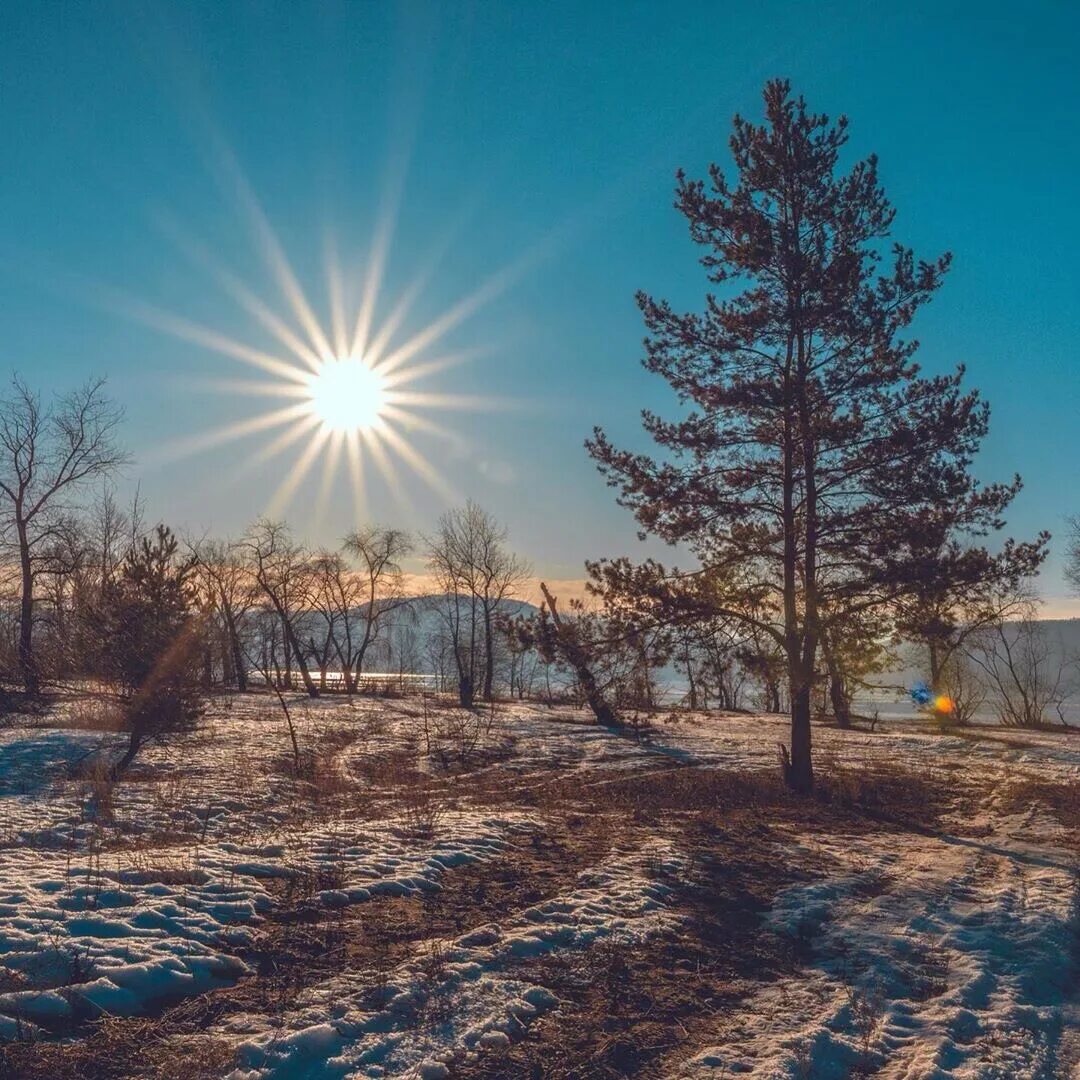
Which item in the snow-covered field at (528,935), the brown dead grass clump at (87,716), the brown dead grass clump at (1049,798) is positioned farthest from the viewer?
the brown dead grass clump at (87,716)

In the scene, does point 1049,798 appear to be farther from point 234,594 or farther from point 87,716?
point 234,594

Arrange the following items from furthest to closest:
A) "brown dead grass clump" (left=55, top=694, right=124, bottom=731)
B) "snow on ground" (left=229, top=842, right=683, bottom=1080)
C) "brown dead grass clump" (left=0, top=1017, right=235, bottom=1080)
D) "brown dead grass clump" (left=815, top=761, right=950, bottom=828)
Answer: "brown dead grass clump" (left=55, top=694, right=124, bottom=731) → "brown dead grass clump" (left=815, top=761, right=950, bottom=828) → "snow on ground" (left=229, top=842, right=683, bottom=1080) → "brown dead grass clump" (left=0, top=1017, right=235, bottom=1080)

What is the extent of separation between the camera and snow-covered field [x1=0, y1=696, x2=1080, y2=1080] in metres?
4.81

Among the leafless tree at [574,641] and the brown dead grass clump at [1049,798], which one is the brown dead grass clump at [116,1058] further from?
the brown dead grass clump at [1049,798]

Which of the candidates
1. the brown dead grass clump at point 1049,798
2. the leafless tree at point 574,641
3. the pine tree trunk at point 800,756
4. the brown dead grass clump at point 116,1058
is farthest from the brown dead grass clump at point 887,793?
the brown dead grass clump at point 116,1058

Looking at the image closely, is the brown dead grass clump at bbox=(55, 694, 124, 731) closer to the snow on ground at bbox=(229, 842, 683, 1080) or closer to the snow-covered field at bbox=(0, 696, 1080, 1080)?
the snow-covered field at bbox=(0, 696, 1080, 1080)

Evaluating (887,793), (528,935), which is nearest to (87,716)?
(528,935)

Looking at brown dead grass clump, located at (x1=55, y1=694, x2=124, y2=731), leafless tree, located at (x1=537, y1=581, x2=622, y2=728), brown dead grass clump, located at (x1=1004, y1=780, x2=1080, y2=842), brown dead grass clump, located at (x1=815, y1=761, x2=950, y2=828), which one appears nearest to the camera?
brown dead grass clump, located at (x1=1004, y1=780, x2=1080, y2=842)

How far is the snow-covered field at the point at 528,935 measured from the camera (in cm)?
481

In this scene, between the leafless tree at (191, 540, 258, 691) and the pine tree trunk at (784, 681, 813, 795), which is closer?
the pine tree trunk at (784, 681, 813, 795)

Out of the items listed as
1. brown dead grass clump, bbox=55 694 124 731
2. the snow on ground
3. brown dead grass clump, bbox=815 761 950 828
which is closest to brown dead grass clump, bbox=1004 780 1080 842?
brown dead grass clump, bbox=815 761 950 828

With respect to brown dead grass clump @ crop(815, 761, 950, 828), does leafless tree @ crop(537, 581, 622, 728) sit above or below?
above

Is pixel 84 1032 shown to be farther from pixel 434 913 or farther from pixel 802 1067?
pixel 802 1067

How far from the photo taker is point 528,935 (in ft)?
22.0
